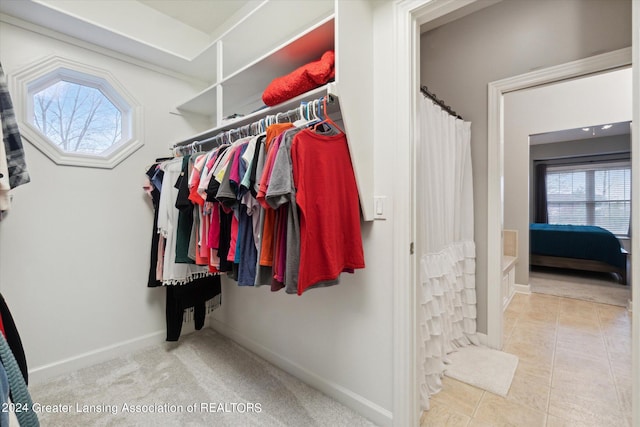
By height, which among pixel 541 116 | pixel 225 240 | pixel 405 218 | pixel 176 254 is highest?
pixel 541 116

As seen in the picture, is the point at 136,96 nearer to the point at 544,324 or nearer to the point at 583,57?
the point at 583,57

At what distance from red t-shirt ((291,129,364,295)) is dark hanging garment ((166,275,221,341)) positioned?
4.61 feet

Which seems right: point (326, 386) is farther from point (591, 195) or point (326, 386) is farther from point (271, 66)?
point (591, 195)

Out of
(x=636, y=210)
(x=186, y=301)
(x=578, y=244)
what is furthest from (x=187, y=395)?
(x=578, y=244)

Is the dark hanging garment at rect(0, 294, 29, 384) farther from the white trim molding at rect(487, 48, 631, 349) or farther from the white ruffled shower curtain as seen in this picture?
the white trim molding at rect(487, 48, 631, 349)

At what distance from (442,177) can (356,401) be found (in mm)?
1521

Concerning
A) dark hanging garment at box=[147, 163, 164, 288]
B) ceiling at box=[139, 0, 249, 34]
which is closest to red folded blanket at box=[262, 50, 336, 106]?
dark hanging garment at box=[147, 163, 164, 288]

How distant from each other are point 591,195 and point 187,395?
8075 millimetres

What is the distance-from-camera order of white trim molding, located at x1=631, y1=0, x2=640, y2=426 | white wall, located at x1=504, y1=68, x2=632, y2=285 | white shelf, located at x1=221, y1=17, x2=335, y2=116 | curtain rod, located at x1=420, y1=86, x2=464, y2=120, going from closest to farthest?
white trim molding, located at x1=631, y1=0, x2=640, y2=426 < white shelf, located at x1=221, y1=17, x2=335, y2=116 < curtain rod, located at x1=420, y1=86, x2=464, y2=120 < white wall, located at x1=504, y1=68, x2=632, y2=285

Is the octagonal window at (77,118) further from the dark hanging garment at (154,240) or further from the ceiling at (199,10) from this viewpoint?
the ceiling at (199,10)

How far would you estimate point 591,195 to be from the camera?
5.99m

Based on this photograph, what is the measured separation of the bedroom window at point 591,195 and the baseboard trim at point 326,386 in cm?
707

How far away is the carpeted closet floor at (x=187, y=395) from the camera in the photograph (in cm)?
147

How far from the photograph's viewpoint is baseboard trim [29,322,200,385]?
1784 millimetres
